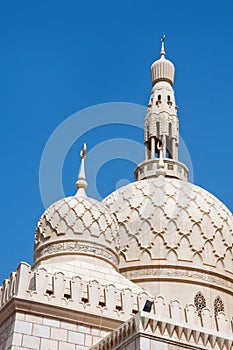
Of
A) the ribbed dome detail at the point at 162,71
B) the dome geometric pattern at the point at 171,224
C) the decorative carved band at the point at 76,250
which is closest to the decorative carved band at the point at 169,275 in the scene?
the dome geometric pattern at the point at 171,224

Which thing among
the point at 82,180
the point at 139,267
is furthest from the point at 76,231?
the point at 139,267

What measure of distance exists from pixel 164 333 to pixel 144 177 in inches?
547

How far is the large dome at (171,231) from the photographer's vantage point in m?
23.5

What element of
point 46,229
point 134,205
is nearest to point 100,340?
point 46,229

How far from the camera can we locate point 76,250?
18.8 m

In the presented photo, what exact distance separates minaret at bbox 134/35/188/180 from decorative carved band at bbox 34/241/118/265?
24.1 feet

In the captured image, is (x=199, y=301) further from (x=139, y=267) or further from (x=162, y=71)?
(x=162, y=71)

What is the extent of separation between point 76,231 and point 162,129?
10.1 metres

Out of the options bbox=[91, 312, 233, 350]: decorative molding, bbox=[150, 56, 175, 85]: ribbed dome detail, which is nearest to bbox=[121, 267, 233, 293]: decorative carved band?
bbox=[91, 312, 233, 350]: decorative molding

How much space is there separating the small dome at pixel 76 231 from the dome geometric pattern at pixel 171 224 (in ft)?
12.5

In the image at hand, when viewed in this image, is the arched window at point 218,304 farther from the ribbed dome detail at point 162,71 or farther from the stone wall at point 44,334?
the ribbed dome detail at point 162,71

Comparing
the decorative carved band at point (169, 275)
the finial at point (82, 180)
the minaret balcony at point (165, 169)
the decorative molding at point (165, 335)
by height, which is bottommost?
the decorative molding at point (165, 335)

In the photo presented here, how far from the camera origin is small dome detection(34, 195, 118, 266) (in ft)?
62.3

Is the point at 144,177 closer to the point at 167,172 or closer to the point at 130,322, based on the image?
the point at 167,172
